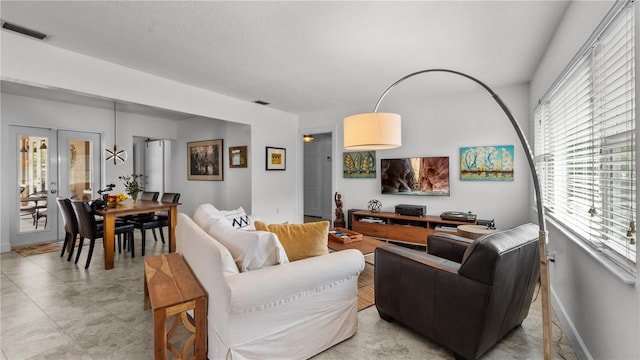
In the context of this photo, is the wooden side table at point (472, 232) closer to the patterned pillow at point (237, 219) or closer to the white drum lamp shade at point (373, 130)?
the white drum lamp shade at point (373, 130)

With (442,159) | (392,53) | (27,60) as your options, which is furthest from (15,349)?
(442,159)

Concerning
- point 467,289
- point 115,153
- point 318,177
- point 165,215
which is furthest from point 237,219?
point 318,177

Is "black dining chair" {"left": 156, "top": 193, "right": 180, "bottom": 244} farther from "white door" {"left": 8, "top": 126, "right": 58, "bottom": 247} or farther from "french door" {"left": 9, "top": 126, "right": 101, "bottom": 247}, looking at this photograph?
"white door" {"left": 8, "top": 126, "right": 58, "bottom": 247}

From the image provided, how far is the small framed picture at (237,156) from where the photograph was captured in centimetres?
570

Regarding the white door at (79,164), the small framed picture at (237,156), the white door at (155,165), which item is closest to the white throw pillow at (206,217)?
the small framed picture at (237,156)

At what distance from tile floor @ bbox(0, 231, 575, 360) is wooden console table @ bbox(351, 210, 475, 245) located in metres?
1.74

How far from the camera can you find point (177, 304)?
1.59 m

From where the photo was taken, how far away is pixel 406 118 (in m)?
4.98

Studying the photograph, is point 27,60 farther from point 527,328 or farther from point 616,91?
point 527,328

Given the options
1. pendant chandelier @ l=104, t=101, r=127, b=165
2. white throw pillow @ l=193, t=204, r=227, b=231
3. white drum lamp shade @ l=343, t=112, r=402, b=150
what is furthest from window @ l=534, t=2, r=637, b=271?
pendant chandelier @ l=104, t=101, r=127, b=165

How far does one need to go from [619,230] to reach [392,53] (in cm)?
236

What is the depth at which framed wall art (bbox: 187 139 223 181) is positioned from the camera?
6160 mm

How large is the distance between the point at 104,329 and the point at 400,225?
3811mm

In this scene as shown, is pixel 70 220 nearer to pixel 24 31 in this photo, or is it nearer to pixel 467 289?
pixel 24 31
